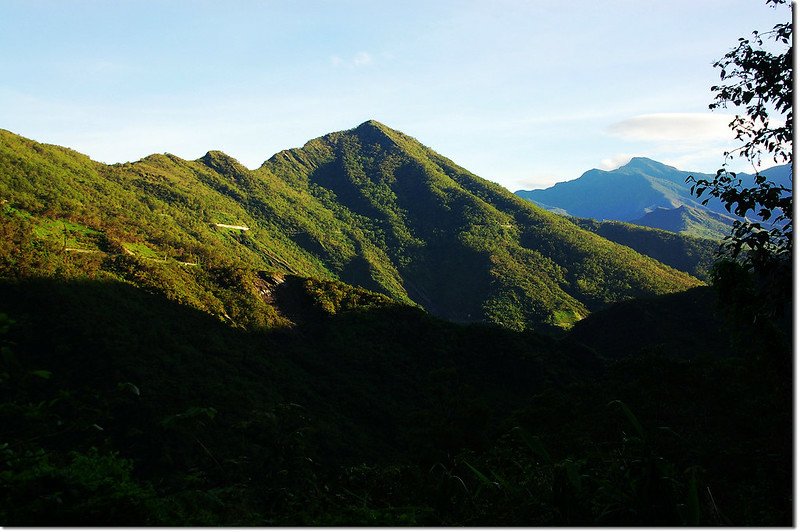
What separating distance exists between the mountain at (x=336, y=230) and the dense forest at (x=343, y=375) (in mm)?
619

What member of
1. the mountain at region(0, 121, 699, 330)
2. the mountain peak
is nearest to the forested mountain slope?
the mountain at region(0, 121, 699, 330)

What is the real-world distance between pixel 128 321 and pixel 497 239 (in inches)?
3890

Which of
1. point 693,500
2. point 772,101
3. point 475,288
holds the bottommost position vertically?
point 475,288

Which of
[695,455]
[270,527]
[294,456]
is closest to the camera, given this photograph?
[270,527]

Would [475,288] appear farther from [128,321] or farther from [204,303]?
[128,321]

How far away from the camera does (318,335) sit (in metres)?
49.4

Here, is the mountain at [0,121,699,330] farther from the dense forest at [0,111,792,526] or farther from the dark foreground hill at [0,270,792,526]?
the dark foreground hill at [0,270,792,526]

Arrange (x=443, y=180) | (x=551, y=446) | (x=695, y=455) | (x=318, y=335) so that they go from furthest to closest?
(x=443, y=180) < (x=318, y=335) < (x=551, y=446) < (x=695, y=455)

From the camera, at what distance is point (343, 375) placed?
1705 inches

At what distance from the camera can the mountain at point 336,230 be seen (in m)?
48.8

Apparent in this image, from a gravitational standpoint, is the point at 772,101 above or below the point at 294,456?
above

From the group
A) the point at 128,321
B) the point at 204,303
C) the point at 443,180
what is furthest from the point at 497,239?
the point at 128,321

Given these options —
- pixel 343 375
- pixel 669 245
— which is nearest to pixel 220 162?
pixel 343 375

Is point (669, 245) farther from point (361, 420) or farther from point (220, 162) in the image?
point (361, 420)
